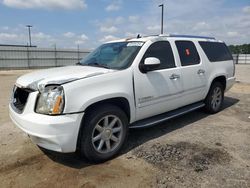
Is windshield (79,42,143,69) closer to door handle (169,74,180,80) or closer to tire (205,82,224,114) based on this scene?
door handle (169,74,180,80)

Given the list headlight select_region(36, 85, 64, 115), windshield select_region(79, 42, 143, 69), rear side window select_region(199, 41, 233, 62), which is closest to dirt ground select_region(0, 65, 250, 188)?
headlight select_region(36, 85, 64, 115)

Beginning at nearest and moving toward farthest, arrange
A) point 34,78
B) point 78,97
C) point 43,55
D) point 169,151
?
→ point 78,97 < point 34,78 < point 169,151 < point 43,55

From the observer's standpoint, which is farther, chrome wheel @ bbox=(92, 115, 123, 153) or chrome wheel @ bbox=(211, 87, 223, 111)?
chrome wheel @ bbox=(211, 87, 223, 111)

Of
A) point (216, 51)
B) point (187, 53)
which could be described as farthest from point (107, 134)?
point (216, 51)

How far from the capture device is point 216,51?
225 inches

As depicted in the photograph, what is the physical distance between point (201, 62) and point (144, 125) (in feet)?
7.24

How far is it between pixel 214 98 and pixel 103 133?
351 cm

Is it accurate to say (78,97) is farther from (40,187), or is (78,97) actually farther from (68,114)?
(40,187)

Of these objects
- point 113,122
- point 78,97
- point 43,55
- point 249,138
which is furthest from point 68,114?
point 43,55

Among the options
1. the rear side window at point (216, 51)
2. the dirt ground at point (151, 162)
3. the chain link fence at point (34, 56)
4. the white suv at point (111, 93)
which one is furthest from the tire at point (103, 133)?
the chain link fence at point (34, 56)

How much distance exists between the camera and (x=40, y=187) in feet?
9.07

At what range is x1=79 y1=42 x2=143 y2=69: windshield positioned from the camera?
3.74 meters

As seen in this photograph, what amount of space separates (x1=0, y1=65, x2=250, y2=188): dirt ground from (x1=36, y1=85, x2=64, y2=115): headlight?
881mm

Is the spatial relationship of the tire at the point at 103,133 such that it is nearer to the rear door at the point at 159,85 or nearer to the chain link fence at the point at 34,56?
the rear door at the point at 159,85
